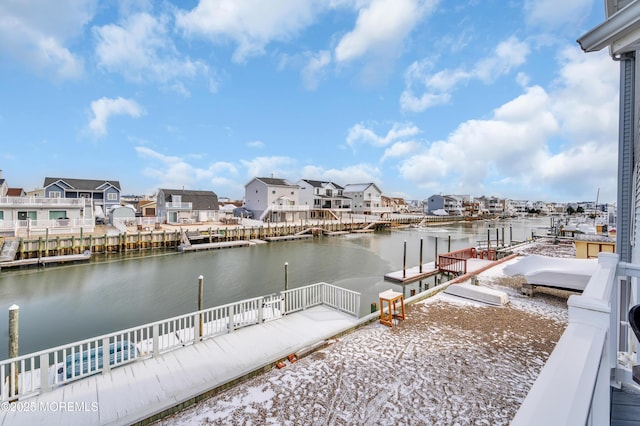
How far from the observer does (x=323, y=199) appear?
51125 mm

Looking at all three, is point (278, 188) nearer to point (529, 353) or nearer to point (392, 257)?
point (392, 257)

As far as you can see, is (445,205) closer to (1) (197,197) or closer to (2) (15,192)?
(1) (197,197)

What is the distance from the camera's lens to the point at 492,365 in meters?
5.78

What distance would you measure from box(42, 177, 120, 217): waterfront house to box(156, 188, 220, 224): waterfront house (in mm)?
5678

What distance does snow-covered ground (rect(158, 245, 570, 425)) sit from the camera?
14.7ft

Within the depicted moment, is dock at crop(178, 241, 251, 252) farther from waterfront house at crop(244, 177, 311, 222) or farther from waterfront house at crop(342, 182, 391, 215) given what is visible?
waterfront house at crop(342, 182, 391, 215)

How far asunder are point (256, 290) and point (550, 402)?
46.7 ft

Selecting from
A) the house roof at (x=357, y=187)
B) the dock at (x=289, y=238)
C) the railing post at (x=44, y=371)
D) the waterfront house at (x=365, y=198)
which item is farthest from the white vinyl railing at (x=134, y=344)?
the house roof at (x=357, y=187)

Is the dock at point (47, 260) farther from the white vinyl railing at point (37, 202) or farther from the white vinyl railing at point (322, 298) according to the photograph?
the white vinyl railing at point (322, 298)

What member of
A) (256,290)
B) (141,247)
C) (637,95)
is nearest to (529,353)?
(637,95)

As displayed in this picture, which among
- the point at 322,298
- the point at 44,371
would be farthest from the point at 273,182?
the point at 44,371

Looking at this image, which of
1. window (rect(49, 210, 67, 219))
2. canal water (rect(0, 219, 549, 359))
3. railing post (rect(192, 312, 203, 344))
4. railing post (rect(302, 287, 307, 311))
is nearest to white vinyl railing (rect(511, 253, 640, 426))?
railing post (rect(192, 312, 203, 344))

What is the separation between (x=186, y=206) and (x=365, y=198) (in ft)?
107

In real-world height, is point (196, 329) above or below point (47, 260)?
above
